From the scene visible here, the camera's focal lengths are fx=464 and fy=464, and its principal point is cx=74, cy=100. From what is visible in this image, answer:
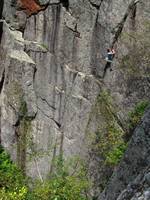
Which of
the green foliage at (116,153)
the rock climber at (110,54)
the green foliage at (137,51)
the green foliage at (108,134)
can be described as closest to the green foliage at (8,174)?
the green foliage at (108,134)

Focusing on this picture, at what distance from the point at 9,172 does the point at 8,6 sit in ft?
31.9

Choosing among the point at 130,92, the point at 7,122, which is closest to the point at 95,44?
the point at 130,92

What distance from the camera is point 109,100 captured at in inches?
864

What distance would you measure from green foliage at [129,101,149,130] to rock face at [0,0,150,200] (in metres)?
0.30

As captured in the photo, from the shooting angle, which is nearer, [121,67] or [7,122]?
[121,67]

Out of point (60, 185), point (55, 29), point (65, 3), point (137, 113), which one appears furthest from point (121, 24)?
point (60, 185)

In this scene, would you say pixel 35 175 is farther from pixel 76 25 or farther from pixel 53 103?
pixel 76 25

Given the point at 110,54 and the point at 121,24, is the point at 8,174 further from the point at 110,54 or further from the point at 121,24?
the point at 121,24

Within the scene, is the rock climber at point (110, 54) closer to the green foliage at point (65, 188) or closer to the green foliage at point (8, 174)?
the green foliage at point (65, 188)

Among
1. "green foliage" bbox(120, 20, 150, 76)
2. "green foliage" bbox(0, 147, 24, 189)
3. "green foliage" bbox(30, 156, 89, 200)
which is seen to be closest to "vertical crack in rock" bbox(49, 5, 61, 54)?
"green foliage" bbox(120, 20, 150, 76)

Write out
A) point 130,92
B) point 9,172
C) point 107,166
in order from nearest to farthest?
point 130,92 → point 107,166 → point 9,172

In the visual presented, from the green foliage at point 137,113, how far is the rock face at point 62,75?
0.30 m

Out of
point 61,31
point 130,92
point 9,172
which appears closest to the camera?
point 130,92

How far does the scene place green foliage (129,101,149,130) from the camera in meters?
20.1
